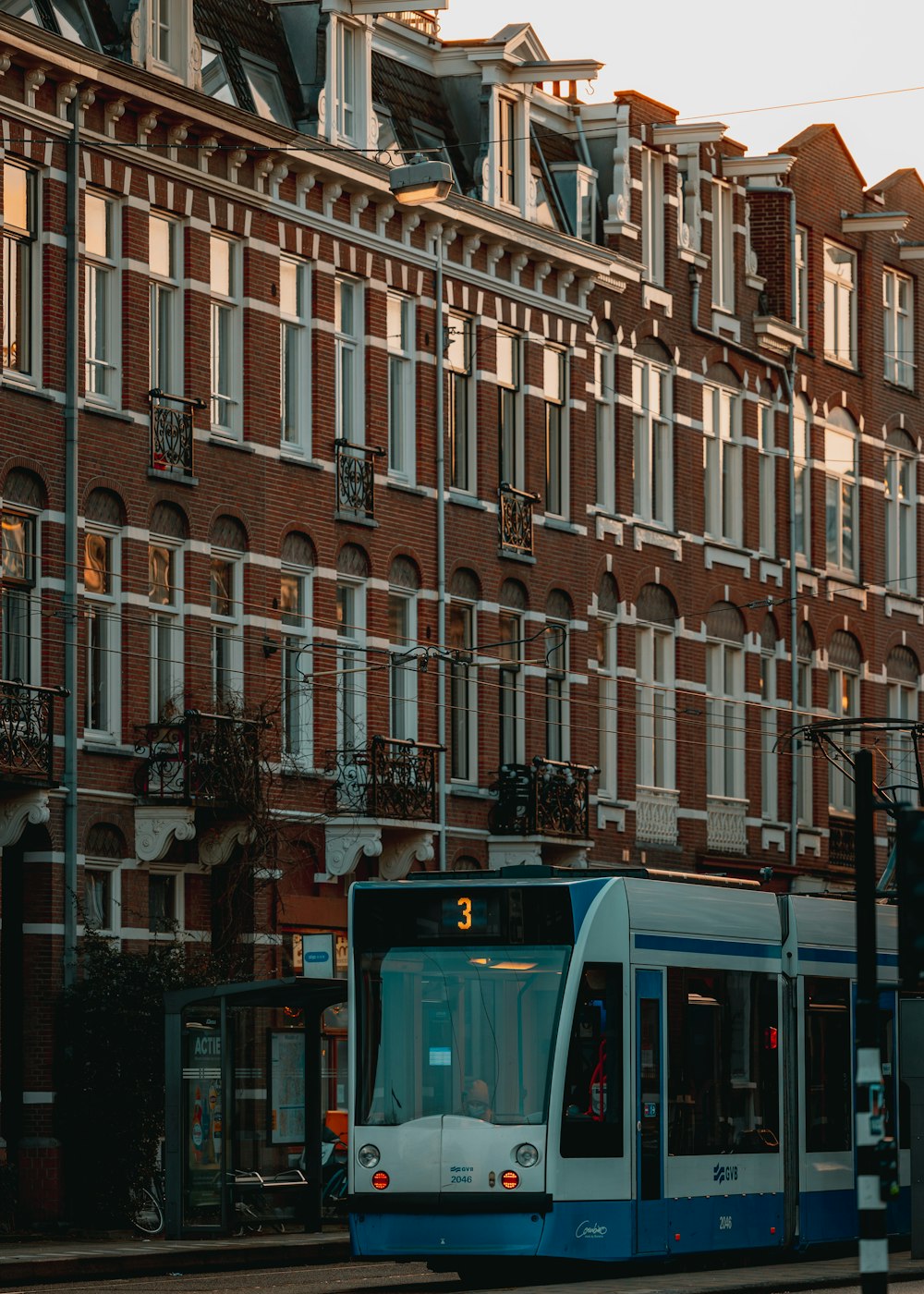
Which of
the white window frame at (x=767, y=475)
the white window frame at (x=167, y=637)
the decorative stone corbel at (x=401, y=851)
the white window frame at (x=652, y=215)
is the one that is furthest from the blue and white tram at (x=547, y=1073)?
the white window frame at (x=767, y=475)

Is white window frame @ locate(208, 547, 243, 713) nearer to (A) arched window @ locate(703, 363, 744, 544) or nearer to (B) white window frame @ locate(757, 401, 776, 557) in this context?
Answer: (A) arched window @ locate(703, 363, 744, 544)

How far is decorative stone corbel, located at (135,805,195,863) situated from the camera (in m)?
33.1

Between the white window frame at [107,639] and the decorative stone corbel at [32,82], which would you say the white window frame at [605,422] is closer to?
the white window frame at [107,639]

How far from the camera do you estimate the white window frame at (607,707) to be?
4375 cm

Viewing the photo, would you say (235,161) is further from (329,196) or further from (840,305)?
(840,305)

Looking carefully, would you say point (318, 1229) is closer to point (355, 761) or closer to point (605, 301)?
point (355, 761)

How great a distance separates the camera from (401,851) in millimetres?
37844

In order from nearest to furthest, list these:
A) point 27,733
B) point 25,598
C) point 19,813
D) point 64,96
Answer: point 27,733, point 19,813, point 25,598, point 64,96

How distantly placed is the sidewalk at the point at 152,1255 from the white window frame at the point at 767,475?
20.6 m

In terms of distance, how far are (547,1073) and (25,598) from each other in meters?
12.4

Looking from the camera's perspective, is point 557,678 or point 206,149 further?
point 557,678

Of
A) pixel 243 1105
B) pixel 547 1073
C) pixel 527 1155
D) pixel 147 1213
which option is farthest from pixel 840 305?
pixel 527 1155

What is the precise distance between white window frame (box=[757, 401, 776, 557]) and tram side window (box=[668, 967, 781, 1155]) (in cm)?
2469

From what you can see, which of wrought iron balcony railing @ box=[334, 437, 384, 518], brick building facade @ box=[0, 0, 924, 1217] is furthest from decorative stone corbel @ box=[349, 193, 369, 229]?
wrought iron balcony railing @ box=[334, 437, 384, 518]
